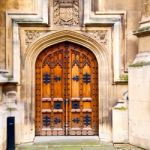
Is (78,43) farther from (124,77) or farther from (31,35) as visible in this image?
(124,77)

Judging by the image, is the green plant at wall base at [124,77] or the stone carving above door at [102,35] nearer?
the green plant at wall base at [124,77]

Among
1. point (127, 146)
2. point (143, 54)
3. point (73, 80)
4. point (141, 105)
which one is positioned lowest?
point (127, 146)

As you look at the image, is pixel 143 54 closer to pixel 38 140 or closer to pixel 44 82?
pixel 44 82

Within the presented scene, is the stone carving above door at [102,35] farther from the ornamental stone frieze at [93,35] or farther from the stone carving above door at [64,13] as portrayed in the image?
the stone carving above door at [64,13]

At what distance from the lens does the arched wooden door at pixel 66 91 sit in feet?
28.1

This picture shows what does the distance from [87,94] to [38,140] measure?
1.63m

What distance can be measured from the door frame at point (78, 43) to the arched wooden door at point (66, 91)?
7.7 inches

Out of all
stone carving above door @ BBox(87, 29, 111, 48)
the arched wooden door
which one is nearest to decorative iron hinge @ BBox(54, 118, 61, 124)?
the arched wooden door

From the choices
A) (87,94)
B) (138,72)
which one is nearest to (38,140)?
(87,94)

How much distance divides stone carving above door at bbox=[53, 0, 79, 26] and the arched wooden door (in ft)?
1.80

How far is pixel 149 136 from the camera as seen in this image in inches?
286

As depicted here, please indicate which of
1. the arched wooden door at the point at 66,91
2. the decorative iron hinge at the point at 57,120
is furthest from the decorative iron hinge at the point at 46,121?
the decorative iron hinge at the point at 57,120

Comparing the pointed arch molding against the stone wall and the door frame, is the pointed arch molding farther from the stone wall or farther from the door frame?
the stone wall

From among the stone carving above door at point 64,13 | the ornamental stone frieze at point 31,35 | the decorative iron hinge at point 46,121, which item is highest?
the stone carving above door at point 64,13
